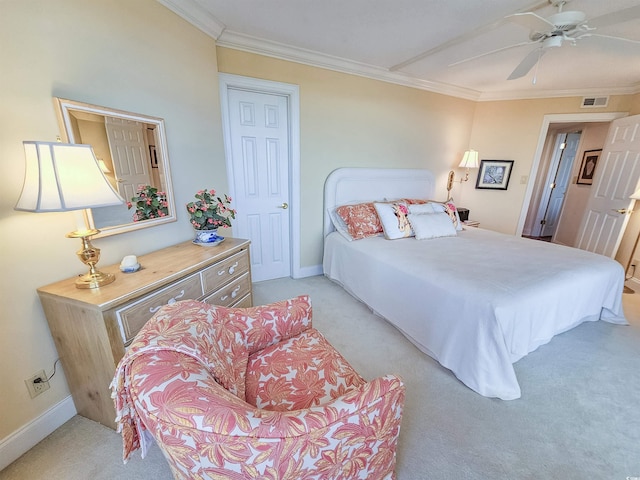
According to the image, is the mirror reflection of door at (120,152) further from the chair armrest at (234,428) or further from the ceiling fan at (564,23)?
the ceiling fan at (564,23)

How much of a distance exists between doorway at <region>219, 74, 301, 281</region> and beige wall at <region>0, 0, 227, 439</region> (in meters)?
0.81

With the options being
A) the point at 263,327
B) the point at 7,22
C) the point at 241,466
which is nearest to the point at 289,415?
the point at 241,466

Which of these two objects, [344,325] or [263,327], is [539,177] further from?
[263,327]

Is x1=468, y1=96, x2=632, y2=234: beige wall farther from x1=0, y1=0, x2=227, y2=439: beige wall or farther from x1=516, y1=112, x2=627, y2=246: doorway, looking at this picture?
x1=0, y1=0, x2=227, y2=439: beige wall

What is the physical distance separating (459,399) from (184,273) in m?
1.85

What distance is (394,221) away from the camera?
2787 mm

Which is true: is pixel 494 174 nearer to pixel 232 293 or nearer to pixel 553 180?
pixel 553 180

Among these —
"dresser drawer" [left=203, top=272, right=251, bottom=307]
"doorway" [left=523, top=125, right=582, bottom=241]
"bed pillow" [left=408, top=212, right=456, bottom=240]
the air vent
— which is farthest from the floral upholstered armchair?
"doorway" [left=523, top=125, right=582, bottom=241]

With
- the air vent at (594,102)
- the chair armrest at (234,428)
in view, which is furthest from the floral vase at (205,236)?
the air vent at (594,102)

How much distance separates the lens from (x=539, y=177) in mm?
5090

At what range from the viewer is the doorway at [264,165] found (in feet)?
8.43

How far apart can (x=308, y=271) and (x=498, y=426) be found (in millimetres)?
2309

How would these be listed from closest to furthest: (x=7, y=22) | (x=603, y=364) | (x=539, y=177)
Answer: (x=7, y=22)
(x=603, y=364)
(x=539, y=177)

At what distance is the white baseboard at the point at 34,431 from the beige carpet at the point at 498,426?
3 centimetres
